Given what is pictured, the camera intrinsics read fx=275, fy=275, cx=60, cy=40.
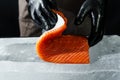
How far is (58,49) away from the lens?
0.62 metres

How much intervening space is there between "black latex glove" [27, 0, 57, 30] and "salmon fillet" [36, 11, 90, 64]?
0.02m

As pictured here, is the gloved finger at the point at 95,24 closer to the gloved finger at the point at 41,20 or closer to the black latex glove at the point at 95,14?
the black latex glove at the point at 95,14

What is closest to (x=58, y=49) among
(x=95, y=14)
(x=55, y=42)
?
(x=55, y=42)

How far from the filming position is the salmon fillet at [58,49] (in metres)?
0.60

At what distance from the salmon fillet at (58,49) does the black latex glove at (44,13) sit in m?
0.02

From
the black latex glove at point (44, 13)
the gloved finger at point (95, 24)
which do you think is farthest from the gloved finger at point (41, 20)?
the gloved finger at point (95, 24)

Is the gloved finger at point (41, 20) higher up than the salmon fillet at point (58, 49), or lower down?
higher up

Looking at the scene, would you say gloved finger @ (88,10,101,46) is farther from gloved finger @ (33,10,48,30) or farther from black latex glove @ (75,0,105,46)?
gloved finger @ (33,10,48,30)

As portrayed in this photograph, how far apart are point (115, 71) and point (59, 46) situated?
0.14m

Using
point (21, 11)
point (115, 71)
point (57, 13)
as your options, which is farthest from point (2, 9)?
point (115, 71)

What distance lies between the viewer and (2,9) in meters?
1.28

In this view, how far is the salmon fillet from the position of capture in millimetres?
604

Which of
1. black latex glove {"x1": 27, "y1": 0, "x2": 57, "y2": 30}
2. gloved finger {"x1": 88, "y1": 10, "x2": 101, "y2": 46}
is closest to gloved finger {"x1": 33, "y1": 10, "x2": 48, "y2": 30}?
black latex glove {"x1": 27, "y1": 0, "x2": 57, "y2": 30}

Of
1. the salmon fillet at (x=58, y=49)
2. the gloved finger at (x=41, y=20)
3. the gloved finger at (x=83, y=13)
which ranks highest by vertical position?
the gloved finger at (x=83, y=13)
